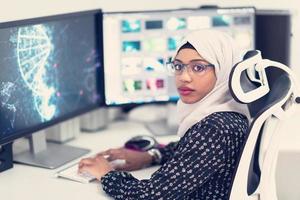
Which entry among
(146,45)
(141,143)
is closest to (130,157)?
(141,143)

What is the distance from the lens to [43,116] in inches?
78.2

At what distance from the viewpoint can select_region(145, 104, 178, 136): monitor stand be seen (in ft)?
7.60

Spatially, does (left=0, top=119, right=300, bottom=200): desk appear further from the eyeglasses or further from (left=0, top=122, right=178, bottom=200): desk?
the eyeglasses

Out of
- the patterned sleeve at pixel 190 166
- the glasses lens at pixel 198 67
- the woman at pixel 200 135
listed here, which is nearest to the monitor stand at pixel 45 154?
the woman at pixel 200 135

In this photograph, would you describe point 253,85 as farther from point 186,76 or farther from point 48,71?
point 48,71

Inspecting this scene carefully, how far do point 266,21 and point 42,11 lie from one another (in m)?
0.91

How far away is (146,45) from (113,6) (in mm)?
469

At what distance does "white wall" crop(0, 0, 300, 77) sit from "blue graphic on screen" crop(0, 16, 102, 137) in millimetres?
296

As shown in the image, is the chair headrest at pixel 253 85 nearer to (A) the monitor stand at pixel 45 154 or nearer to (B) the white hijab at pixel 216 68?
(B) the white hijab at pixel 216 68

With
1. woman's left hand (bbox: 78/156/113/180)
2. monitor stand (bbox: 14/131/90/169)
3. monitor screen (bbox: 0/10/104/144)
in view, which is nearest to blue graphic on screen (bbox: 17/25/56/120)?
monitor screen (bbox: 0/10/104/144)

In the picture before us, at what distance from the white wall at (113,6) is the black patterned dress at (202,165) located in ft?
3.09

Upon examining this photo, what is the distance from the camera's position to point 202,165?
1.57 meters

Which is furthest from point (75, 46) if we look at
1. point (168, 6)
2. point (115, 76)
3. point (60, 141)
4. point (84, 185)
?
point (168, 6)

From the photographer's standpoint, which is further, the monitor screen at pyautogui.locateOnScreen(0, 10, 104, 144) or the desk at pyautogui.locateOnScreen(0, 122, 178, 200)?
the monitor screen at pyautogui.locateOnScreen(0, 10, 104, 144)
